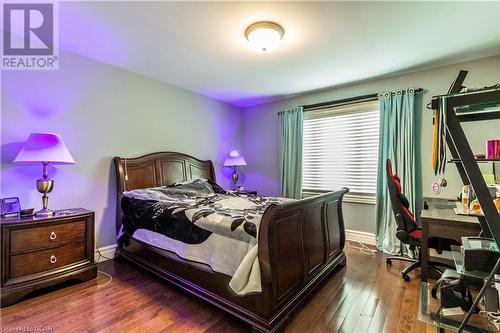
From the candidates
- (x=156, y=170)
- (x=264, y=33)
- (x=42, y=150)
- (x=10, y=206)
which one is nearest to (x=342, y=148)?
(x=264, y=33)

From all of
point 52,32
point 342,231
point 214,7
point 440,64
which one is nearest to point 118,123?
point 52,32

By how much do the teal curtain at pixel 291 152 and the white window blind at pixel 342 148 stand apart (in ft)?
0.44

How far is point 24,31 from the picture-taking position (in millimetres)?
2371

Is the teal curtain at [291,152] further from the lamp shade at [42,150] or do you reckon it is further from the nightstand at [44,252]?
the lamp shade at [42,150]

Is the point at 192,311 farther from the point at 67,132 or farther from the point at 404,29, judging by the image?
the point at 404,29

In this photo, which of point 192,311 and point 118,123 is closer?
point 192,311

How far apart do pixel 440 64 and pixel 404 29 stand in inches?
45.8

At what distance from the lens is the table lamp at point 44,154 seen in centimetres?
216

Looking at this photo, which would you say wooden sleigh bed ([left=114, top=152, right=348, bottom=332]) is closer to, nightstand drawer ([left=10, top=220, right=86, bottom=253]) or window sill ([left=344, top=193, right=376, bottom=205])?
nightstand drawer ([left=10, top=220, right=86, bottom=253])

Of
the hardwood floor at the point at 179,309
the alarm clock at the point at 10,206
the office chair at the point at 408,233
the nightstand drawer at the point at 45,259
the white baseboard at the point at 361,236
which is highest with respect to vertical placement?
the alarm clock at the point at 10,206

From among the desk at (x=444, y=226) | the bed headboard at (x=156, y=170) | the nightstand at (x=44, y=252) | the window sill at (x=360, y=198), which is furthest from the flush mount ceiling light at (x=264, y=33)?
the window sill at (x=360, y=198)

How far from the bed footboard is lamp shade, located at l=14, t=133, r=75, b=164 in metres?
2.10

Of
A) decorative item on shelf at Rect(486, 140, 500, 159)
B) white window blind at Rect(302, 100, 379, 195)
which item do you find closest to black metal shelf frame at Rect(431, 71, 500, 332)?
decorative item on shelf at Rect(486, 140, 500, 159)

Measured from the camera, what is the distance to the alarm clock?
6.86 ft
